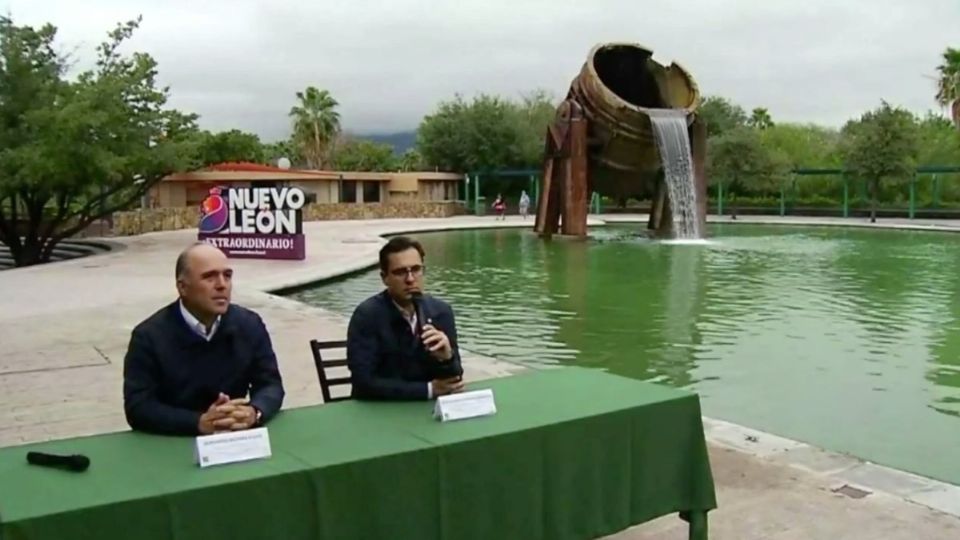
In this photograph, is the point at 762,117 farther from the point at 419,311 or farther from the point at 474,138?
the point at 419,311

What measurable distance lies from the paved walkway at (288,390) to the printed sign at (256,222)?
6.11 feet

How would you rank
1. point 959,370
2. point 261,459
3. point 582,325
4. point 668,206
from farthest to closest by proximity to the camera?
1. point 668,206
2. point 582,325
3. point 959,370
4. point 261,459

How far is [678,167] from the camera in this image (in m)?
25.6

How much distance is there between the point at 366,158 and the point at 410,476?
65.8m

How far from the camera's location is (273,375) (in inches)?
139

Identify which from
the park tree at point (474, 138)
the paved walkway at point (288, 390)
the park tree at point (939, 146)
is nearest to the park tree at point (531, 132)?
the park tree at point (474, 138)

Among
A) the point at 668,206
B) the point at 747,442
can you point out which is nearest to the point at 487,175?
the point at 668,206

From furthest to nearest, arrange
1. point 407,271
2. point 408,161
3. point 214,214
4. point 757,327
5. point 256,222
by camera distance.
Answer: point 408,161
point 214,214
point 256,222
point 757,327
point 407,271

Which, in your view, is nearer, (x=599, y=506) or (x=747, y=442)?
(x=599, y=506)

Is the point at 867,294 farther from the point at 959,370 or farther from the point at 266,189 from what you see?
the point at 266,189

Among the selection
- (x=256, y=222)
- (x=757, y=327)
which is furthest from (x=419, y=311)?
(x=256, y=222)

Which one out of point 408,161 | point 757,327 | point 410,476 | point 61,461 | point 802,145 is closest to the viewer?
point 61,461

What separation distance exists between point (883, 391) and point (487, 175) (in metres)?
41.9

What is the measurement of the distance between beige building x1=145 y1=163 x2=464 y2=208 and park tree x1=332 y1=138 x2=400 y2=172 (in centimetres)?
1600
